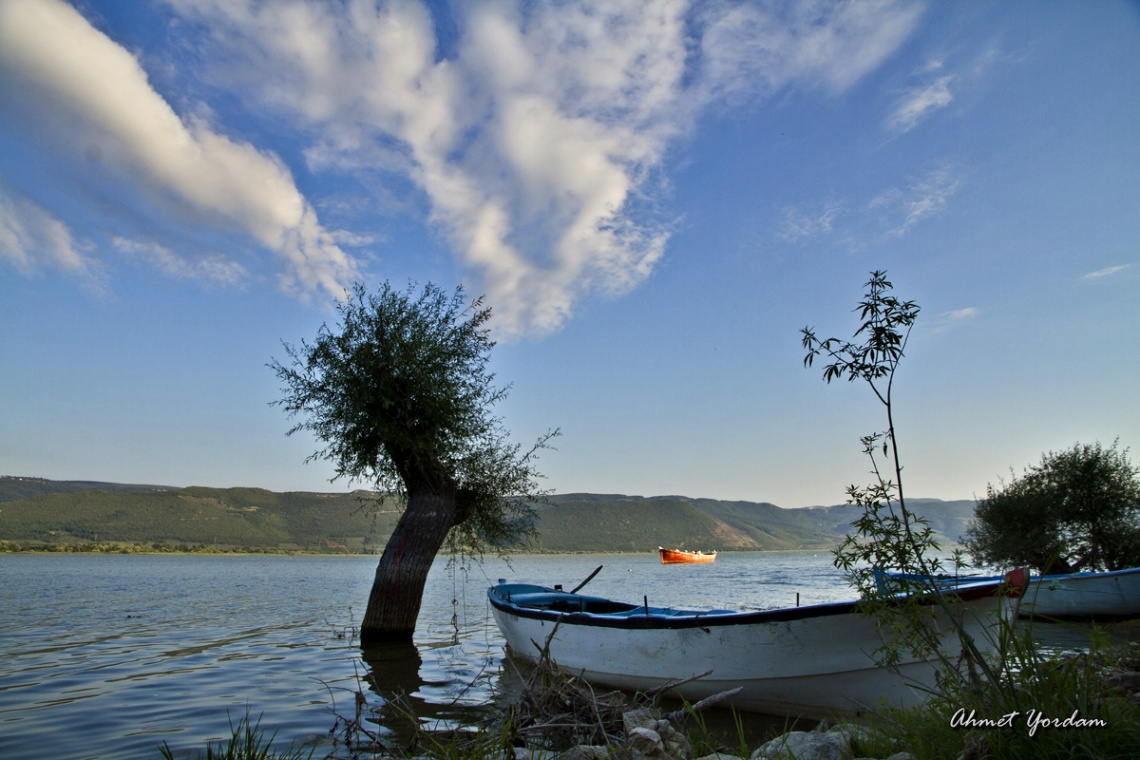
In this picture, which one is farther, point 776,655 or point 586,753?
point 776,655

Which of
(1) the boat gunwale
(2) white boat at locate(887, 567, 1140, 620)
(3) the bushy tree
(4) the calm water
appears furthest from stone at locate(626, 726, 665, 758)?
(3) the bushy tree

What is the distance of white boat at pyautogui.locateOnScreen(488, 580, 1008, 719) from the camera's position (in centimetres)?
859

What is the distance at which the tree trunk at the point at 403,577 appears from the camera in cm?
1611

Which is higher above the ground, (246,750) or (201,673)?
(246,750)

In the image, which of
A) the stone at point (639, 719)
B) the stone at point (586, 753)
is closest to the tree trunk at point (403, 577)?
the stone at point (639, 719)

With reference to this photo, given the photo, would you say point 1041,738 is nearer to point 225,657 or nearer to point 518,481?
point 225,657

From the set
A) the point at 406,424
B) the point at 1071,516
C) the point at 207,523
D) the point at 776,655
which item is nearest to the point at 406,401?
the point at 406,424

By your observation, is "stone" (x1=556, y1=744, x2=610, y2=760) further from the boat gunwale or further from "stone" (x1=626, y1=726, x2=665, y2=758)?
the boat gunwale

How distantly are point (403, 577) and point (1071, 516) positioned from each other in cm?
2685

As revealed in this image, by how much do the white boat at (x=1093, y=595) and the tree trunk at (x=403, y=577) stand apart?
16.9m

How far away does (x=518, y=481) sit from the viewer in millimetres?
20234

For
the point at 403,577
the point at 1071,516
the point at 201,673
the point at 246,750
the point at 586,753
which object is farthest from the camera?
the point at 1071,516

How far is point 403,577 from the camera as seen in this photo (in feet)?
53.4

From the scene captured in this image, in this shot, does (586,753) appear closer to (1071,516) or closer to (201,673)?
(201,673)
